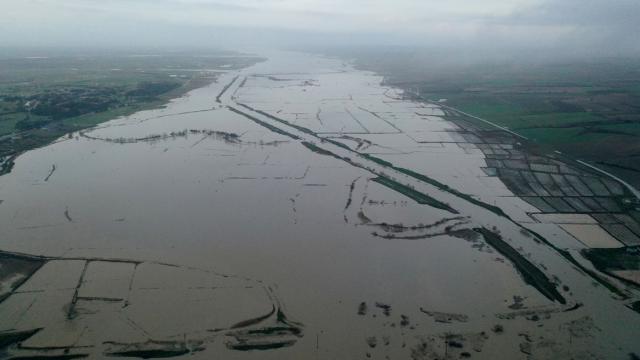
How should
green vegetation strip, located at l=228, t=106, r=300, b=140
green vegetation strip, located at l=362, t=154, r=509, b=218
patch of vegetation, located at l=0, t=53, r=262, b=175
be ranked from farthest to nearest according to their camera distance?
1. patch of vegetation, located at l=0, t=53, r=262, b=175
2. green vegetation strip, located at l=228, t=106, r=300, b=140
3. green vegetation strip, located at l=362, t=154, r=509, b=218

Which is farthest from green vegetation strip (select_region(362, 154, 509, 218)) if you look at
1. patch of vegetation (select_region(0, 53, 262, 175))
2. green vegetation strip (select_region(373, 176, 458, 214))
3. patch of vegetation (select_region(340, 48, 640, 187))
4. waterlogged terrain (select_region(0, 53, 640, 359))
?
patch of vegetation (select_region(0, 53, 262, 175))

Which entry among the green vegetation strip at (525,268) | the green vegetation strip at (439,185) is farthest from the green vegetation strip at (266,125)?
the green vegetation strip at (525,268)

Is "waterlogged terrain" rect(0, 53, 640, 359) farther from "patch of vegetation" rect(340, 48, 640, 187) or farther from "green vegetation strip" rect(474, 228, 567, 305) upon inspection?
"patch of vegetation" rect(340, 48, 640, 187)

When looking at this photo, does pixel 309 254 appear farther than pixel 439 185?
No

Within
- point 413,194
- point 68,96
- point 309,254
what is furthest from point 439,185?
point 68,96

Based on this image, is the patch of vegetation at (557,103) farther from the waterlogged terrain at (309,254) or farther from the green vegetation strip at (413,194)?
the green vegetation strip at (413,194)

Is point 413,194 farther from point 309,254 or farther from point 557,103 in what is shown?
point 557,103
